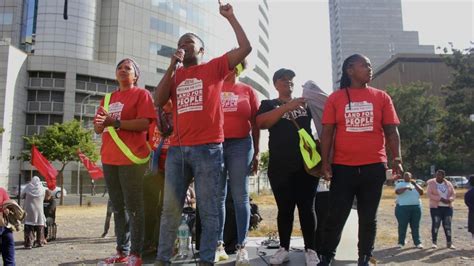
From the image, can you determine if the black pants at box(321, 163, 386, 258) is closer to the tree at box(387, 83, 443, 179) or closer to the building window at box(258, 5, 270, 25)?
the tree at box(387, 83, 443, 179)

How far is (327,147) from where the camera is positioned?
3676mm

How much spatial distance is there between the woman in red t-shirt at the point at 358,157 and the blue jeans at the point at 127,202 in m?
1.67

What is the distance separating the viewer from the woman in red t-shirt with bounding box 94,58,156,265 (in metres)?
3.72

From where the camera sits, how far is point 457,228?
46.2 ft

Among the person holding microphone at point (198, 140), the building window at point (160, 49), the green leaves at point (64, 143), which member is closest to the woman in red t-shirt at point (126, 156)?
the person holding microphone at point (198, 140)

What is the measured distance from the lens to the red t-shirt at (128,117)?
382 cm

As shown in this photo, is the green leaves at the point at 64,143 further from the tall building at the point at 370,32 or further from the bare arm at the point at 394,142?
the tall building at the point at 370,32

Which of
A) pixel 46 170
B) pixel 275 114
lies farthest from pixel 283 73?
pixel 46 170

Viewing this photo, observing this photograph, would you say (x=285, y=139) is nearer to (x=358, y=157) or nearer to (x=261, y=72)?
(x=358, y=157)

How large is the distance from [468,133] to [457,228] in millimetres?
31167

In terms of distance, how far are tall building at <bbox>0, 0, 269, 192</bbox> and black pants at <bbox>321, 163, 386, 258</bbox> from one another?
38.3m

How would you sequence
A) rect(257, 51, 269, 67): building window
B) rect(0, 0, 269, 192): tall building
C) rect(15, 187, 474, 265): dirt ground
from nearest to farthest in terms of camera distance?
rect(15, 187, 474, 265): dirt ground, rect(0, 0, 269, 192): tall building, rect(257, 51, 269, 67): building window

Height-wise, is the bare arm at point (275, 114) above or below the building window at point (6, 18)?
below

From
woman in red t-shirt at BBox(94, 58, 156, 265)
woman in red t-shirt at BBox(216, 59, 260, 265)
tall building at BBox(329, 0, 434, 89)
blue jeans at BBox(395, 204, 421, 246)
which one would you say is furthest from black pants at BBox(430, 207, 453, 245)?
tall building at BBox(329, 0, 434, 89)
